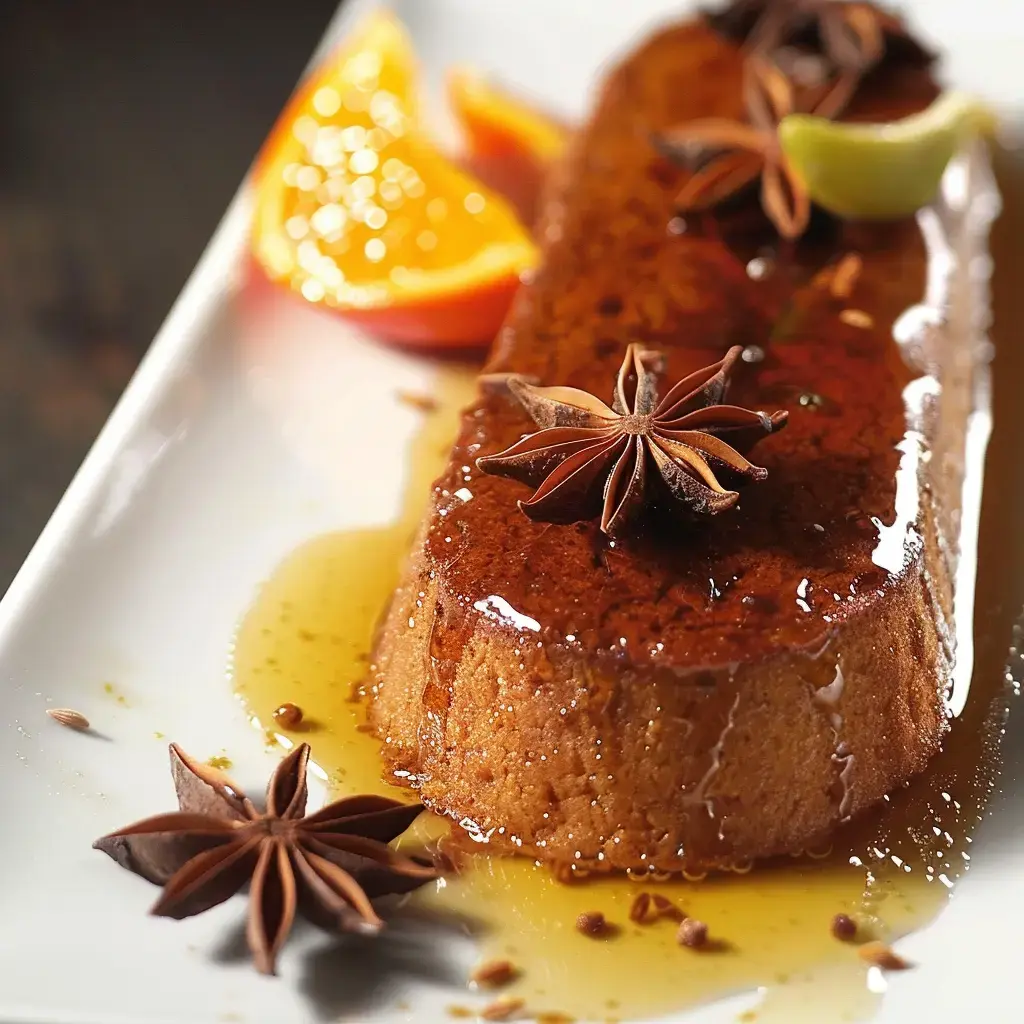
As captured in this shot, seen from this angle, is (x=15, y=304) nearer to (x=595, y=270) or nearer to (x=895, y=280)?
(x=595, y=270)

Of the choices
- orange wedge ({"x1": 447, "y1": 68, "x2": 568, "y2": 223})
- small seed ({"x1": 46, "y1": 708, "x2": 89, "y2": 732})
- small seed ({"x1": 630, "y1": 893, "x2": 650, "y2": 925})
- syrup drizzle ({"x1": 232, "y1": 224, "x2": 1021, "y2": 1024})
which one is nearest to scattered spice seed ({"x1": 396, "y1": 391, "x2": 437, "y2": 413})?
syrup drizzle ({"x1": 232, "y1": 224, "x2": 1021, "y2": 1024})

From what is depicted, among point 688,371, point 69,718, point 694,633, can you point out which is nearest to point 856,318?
point 688,371

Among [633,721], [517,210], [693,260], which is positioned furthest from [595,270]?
[633,721]

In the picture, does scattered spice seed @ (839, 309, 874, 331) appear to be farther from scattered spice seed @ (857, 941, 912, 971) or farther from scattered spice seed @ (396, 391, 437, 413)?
scattered spice seed @ (857, 941, 912, 971)

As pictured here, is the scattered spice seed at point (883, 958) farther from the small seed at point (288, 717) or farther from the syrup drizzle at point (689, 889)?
the small seed at point (288, 717)

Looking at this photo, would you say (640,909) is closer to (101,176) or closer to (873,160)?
(873,160)
